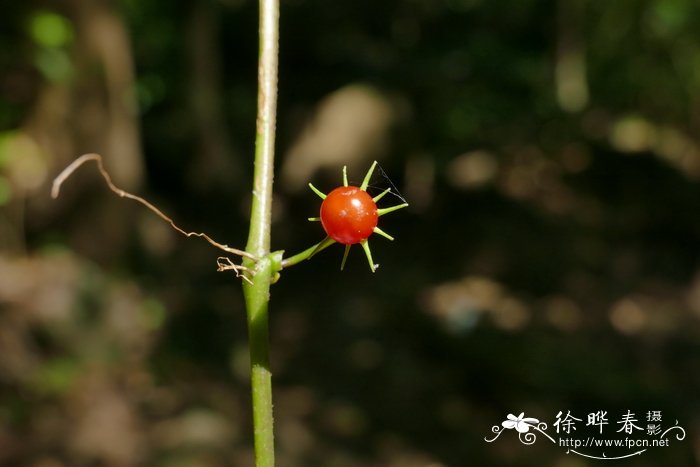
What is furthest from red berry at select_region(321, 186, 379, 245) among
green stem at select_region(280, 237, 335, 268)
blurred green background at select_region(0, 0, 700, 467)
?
blurred green background at select_region(0, 0, 700, 467)

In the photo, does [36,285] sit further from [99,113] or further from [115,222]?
[99,113]

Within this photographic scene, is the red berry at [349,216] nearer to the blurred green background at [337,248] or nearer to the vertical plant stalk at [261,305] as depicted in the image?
the vertical plant stalk at [261,305]

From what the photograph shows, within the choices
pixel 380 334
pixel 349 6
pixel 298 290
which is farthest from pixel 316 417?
pixel 349 6

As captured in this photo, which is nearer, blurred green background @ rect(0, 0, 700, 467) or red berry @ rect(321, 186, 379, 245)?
red berry @ rect(321, 186, 379, 245)

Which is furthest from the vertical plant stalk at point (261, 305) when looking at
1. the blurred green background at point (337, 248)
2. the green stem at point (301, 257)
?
the blurred green background at point (337, 248)

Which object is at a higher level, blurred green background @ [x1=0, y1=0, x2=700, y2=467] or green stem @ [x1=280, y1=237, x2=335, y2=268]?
blurred green background @ [x1=0, y1=0, x2=700, y2=467]

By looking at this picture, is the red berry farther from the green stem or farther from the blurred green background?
the blurred green background
